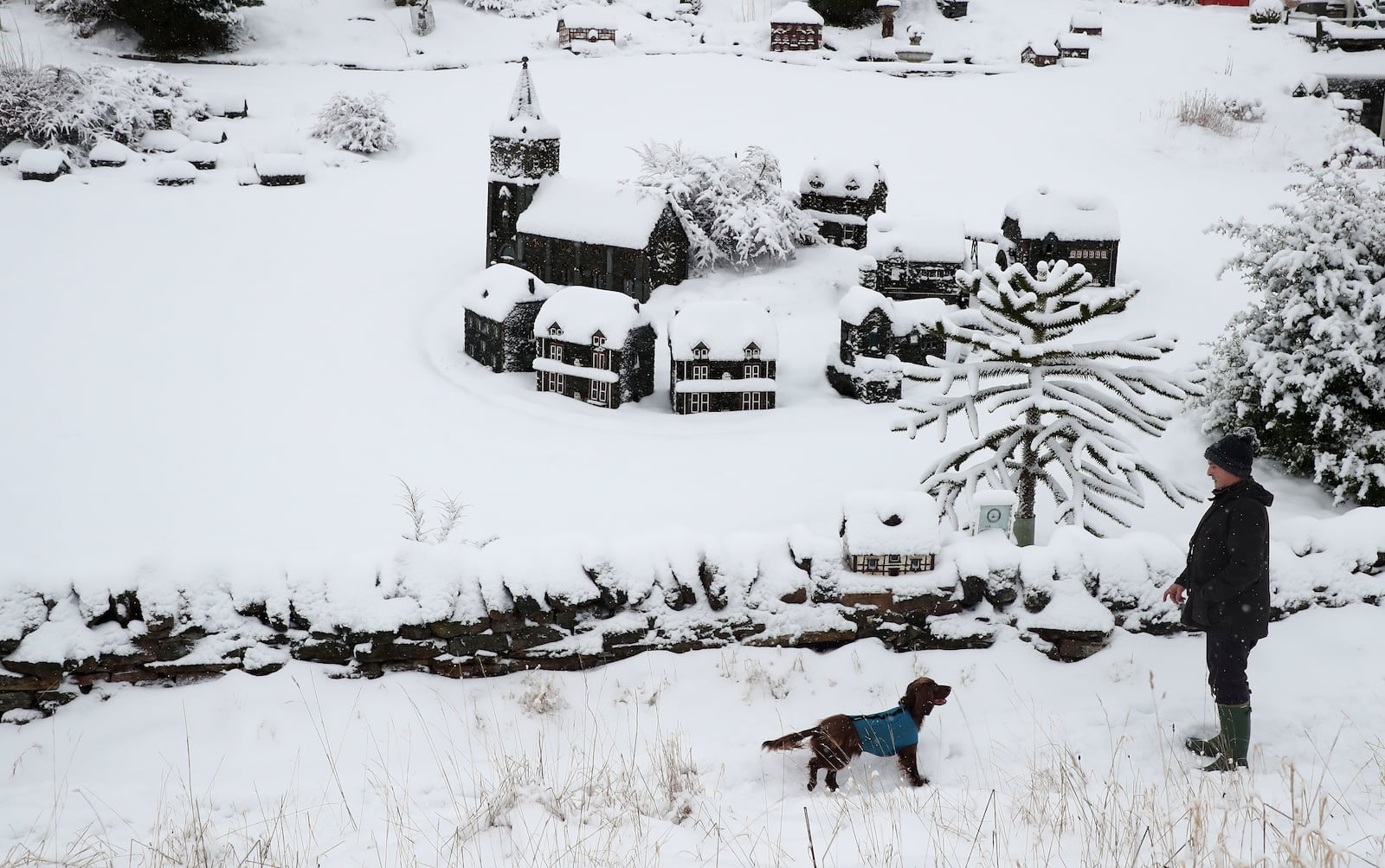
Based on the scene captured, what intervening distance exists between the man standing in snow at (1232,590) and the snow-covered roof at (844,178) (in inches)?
556

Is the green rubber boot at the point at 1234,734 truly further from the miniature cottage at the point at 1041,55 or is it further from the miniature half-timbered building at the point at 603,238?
the miniature cottage at the point at 1041,55

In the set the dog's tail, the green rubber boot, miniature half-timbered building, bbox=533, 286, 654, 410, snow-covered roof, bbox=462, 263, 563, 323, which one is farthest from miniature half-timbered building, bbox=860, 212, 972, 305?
the dog's tail

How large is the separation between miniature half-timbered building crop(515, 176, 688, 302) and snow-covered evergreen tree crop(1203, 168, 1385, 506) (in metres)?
8.74

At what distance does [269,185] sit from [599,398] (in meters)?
11.9

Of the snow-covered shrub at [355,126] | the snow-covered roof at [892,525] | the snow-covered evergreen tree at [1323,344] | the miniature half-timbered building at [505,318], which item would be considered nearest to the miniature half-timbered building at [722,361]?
the miniature half-timbered building at [505,318]

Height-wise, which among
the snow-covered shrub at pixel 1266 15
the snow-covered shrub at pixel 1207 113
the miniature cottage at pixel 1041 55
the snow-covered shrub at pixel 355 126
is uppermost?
the snow-covered shrub at pixel 1266 15

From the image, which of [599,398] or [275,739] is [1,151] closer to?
[599,398]

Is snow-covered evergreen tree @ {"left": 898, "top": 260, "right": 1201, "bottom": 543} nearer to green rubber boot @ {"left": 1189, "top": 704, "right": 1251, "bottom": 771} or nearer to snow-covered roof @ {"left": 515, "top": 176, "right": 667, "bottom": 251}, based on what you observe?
green rubber boot @ {"left": 1189, "top": 704, "right": 1251, "bottom": 771}

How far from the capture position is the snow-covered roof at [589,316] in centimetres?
1375

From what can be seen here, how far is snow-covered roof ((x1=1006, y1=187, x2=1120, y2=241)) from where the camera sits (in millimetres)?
16500

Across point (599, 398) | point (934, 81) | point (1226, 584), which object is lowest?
point (599, 398)

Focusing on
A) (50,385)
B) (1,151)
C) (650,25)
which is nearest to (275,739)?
(50,385)

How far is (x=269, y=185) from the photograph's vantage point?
21.9 meters

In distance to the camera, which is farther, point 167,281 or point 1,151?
point 1,151
